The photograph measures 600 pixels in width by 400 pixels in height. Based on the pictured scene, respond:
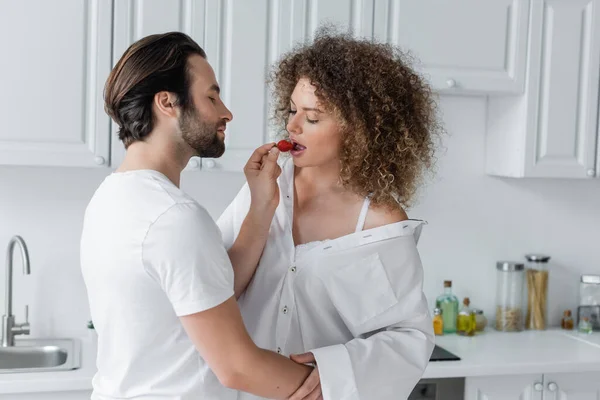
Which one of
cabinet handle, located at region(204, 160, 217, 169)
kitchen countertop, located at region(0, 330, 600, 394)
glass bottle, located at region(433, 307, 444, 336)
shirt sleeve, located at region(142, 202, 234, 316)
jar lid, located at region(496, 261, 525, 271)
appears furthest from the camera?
jar lid, located at region(496, 261, 525, 271)

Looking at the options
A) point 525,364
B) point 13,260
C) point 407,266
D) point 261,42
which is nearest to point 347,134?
point 407,266

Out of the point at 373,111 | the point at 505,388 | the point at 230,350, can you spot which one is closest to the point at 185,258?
the point at 230,350

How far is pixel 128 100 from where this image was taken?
1482mm

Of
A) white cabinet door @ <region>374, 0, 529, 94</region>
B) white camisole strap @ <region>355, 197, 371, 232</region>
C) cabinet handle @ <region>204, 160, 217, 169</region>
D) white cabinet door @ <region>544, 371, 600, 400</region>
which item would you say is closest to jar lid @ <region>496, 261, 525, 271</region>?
white cabinet door @ <region>544, 371, 600, 400</region>

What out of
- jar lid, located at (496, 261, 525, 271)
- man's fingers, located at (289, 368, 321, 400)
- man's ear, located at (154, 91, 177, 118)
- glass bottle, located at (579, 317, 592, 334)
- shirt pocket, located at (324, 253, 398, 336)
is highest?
man's ear, located at (154, 91, 177, 118)

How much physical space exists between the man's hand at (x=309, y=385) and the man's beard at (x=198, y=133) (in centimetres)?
45

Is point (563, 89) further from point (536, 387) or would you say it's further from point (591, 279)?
point (536, 387)

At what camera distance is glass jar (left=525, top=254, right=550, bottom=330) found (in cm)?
322

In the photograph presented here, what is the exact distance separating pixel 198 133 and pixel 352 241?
17.8 inches

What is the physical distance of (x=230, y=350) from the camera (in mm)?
1409

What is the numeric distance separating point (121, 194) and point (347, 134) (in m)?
0.57

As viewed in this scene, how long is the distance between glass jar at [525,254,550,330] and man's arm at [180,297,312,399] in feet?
6.45

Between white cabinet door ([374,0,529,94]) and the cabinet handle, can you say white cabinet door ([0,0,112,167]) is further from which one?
white cabinet door ([374,0,529,94])

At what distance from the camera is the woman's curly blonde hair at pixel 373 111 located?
177 cm
